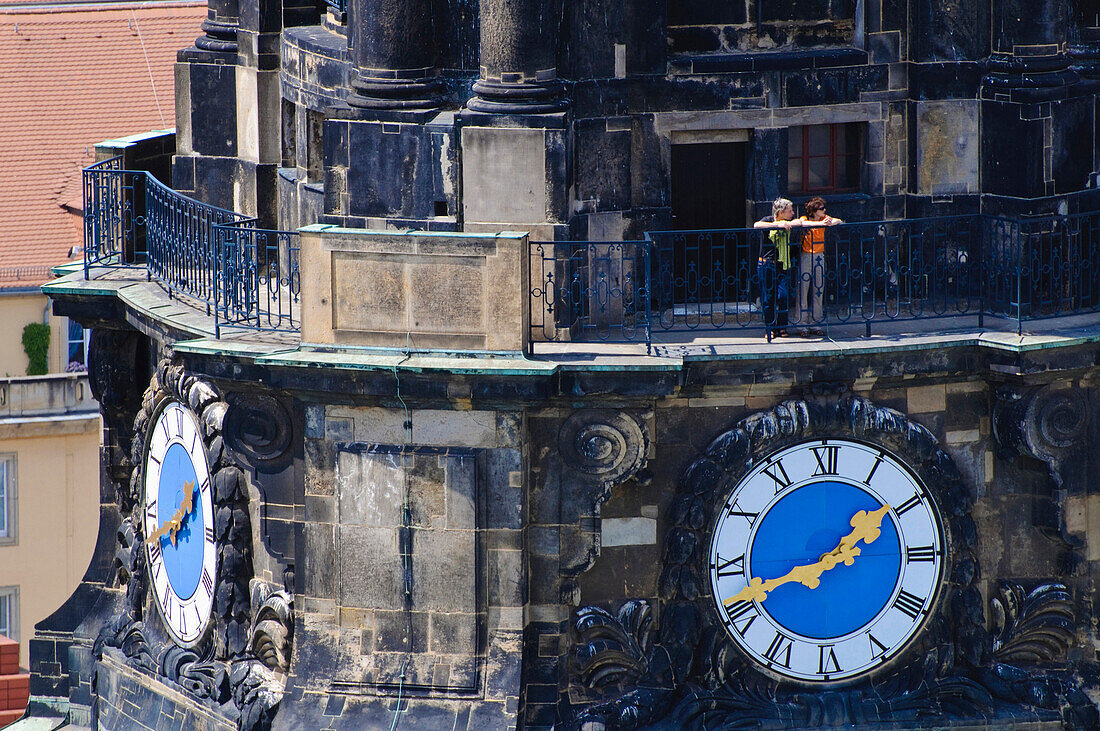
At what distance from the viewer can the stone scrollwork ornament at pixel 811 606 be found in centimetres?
3194

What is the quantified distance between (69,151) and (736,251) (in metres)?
28.0

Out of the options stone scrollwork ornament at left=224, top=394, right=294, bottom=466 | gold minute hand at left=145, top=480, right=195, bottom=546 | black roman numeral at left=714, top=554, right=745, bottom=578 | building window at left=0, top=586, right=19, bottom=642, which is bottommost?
building window at left=0, top=586, right=19, bottom=642

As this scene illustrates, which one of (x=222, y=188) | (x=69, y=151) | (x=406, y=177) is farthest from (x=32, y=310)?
(x=406, y=177)

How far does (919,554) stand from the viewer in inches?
1281

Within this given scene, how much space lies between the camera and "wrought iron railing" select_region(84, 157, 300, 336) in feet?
108

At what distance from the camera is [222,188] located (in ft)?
123

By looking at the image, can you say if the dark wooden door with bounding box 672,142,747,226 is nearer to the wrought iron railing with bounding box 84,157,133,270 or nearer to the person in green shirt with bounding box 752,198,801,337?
the person in green shirt with bounding box 752,198,801,337

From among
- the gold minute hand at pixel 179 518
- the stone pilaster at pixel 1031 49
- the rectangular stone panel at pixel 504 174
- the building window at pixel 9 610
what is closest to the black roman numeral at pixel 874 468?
the stone pilaster at pixel 1031 49

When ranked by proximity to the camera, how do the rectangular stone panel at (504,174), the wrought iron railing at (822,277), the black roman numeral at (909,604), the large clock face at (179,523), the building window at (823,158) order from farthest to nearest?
the large clock face at (179,523) → the building window at (823,158) → the black roman numeral at (909,604) → the wrought iron railing at (822,277) → the rectangular stone panel at (504,174)

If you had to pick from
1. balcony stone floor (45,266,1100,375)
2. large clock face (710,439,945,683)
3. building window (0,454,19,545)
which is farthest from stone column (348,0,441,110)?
building window (0,454,19,545)

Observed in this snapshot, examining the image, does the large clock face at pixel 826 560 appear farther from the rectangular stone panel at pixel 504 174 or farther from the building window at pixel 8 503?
the building window at pixel 8 503

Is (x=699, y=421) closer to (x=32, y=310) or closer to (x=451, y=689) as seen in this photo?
(x=451, y=689)

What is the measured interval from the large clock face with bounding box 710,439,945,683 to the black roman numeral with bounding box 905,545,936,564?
1cm

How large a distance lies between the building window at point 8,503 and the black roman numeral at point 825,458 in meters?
28.8
